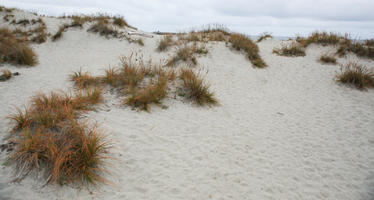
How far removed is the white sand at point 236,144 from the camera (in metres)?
2.85

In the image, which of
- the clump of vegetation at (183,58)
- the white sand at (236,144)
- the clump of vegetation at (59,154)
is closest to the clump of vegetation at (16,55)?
the white sand at (236,144)

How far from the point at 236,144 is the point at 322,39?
12.0m

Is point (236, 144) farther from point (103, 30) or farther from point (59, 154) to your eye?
point (103, 30)

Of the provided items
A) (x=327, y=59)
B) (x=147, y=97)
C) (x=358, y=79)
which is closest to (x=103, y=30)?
(x=147, y=97)

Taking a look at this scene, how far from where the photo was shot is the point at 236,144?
13.5ft

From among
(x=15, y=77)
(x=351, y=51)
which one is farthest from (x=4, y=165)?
(x=351, y=51)

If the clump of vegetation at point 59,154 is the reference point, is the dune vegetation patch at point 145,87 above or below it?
above

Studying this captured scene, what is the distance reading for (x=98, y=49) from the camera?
1127 cm

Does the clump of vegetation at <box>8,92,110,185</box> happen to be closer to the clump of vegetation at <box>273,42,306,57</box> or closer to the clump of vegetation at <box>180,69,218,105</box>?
the clump of vegetation at <box>180,69,218,105</box>

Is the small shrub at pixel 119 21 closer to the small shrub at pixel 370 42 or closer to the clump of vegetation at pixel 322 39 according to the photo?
the clump of vegetation at pixel 322 39

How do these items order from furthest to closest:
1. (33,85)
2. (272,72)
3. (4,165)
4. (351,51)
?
(351,51), (272,72), (33,85), (4,165)

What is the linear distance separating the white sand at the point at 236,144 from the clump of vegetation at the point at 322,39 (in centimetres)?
508

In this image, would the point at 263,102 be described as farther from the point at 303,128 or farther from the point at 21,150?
the point at 21,150

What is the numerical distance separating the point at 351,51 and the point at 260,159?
11.5 m
